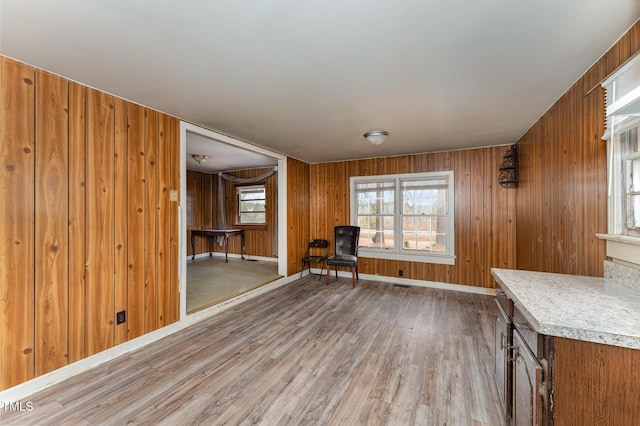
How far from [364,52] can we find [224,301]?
3321 millimetres

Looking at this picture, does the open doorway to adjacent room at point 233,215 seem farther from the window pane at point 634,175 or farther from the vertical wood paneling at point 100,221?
the window pane at point 634,175

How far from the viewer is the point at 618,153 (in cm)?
156

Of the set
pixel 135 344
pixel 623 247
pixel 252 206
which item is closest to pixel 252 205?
pixel 252 206

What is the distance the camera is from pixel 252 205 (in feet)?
23.0

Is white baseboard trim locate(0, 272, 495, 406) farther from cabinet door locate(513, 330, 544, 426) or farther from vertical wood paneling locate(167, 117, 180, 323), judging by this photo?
cabinet door locate(513, 330, 544, 426)

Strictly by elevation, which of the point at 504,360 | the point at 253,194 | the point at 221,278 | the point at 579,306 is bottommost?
the point at 221,278

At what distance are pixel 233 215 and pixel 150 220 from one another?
4626mm

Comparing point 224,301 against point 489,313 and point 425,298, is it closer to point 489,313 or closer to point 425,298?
point 425,298

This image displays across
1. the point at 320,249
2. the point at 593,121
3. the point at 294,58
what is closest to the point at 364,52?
the point at 294,58

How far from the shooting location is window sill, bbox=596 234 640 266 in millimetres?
1373

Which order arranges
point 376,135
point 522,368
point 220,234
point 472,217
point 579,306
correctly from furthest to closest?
point 220,234 → point 472,217 → point 376,135 → point 522,368 → point 579,306

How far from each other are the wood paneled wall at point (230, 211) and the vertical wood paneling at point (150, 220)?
3.86 m

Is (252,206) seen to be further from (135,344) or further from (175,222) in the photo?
(135,344)

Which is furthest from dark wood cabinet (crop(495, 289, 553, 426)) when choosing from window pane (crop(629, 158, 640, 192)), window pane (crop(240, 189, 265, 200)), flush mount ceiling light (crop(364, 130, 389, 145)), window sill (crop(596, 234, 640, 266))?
window pane (crop(240, 189, 265, 200))
